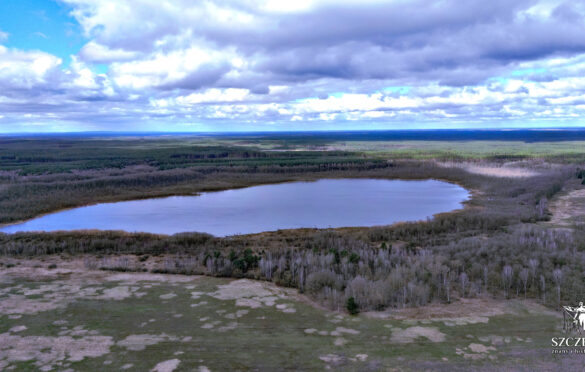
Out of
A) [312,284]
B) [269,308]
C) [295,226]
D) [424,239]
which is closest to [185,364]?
[269,308]

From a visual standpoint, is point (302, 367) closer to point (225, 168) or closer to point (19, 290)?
point (19, 290)

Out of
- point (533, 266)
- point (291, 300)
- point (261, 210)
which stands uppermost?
point (533, 266)

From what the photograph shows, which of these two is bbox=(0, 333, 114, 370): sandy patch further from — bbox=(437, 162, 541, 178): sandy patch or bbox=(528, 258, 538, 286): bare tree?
bbox=(437, 162, 541, 178): sandy patch

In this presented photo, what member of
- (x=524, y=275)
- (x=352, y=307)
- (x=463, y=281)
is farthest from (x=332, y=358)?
(x=524, y=275)

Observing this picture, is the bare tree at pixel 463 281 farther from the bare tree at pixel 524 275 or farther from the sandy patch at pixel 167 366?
the sandy patch at pixel 167 366

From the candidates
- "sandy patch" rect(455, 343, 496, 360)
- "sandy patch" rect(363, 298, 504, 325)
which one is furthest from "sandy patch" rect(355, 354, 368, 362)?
"sandy patch" rect(363, 298, 504, 325)

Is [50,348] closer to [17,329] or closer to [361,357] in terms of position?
[17,329]

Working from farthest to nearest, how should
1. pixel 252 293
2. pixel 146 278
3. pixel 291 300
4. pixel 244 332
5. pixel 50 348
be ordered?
pixel 146 278 → pixel 252 293 → pixel 291 300 → pixel 244 332 → pixel 50 348

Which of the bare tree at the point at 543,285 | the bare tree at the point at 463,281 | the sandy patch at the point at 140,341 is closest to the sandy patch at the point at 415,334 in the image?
the bare tree at the point at 463,281
